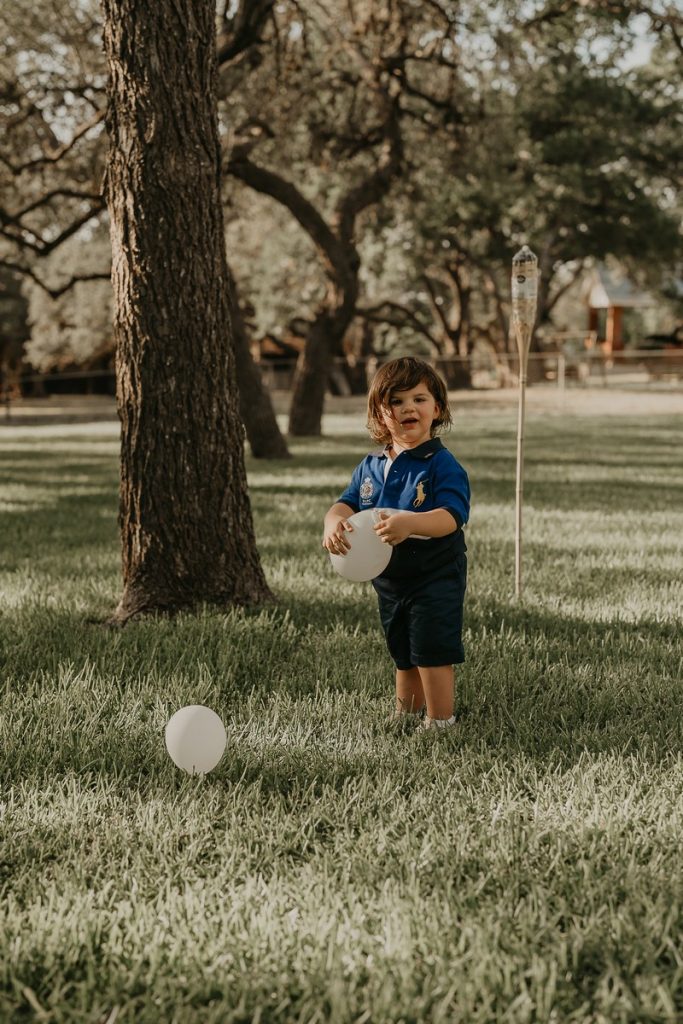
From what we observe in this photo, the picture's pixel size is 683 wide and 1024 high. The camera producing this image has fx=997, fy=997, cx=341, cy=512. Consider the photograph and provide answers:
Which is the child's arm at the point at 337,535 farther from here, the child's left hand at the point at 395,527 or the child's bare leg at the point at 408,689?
the child's bare leg at the point at 408,689

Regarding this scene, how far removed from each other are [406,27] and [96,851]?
Answer: 1259cm

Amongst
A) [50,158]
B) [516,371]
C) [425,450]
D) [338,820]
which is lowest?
[338,820]

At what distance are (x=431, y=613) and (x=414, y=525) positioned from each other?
342 millimetres

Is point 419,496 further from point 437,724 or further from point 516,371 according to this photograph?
point 516,371

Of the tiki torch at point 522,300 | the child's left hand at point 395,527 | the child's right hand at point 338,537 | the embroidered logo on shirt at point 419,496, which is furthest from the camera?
the tiki torch at point 522,300

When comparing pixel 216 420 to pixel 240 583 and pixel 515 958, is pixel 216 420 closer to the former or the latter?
pixel 240 583

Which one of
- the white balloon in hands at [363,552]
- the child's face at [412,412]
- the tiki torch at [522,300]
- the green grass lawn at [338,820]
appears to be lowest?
the green grass lawn at [338,820]

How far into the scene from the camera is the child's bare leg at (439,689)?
11.1 ft

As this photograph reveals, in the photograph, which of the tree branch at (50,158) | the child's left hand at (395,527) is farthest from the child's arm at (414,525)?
the tree branch at (50,158)

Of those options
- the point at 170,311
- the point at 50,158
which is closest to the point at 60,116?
the point at 50,158

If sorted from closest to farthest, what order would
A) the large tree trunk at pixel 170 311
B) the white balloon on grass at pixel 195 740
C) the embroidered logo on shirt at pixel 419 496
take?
1. the white balloon on grass at pixel 195 740
2. the embroidered logo on shirt at pixel 419 496
3. the large tree trunk at pixel 170 311

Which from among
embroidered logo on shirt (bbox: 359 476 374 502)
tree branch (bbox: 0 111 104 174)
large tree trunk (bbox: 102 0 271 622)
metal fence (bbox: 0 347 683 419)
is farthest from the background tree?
metal fence (bbox: 0 347 683 419)

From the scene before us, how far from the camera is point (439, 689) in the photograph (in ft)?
11.2

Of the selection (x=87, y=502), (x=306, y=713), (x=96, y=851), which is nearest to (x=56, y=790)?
(x=96, y=851)
